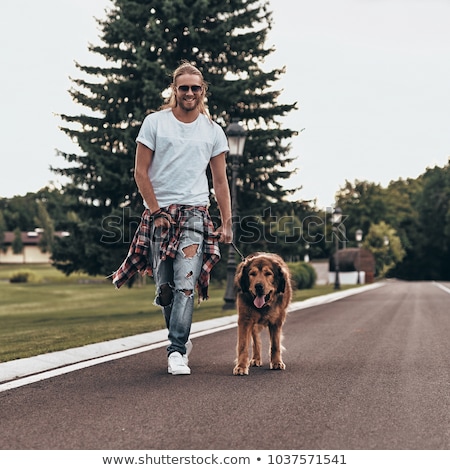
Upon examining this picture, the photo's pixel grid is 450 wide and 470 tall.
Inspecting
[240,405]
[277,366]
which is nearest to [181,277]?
[277,366]

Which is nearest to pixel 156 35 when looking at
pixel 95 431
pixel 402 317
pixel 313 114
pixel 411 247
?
pixel 313 114

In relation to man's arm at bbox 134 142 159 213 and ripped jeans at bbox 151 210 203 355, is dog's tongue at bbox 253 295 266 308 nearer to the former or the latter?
ripped jeans at bbox 151 210 203 355

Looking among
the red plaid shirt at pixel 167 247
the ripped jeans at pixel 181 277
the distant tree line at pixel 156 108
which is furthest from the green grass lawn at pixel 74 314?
the distant tree line at pixel 156 108

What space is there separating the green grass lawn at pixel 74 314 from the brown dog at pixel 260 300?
8.59ft

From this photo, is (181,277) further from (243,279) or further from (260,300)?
(260,300)

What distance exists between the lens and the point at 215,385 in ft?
19.0

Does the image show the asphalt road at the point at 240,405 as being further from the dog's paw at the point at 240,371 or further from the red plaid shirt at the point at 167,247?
the red plaid shirt at the point at 167,247

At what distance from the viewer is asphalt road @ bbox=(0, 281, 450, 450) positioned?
13.1 feet

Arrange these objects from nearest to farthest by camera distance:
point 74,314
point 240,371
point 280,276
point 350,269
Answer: point 240,371
point 280,276
point 74,314
point 350,269

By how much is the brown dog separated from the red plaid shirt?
1.06ft

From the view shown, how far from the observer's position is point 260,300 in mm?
6391

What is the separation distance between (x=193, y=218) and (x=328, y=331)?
545 cm

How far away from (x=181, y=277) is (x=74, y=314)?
1891 cm
